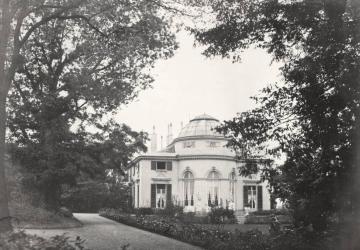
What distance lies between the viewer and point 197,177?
142 feet

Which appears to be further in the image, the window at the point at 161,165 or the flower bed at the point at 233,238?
the window at the point at 161,165

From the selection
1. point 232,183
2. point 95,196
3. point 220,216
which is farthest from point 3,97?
point 95,196

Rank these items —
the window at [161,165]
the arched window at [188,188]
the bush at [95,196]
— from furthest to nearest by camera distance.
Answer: the bush at [95,196]
the window at [161,165]
the arched window at [188,188]

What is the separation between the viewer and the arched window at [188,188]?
43656 mm

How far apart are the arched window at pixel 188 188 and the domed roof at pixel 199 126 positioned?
11.9 feet

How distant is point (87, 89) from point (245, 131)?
15.0 metres

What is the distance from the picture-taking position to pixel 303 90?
33.8 feet

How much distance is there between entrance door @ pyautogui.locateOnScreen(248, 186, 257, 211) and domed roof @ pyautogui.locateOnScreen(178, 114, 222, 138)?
21.6 ft

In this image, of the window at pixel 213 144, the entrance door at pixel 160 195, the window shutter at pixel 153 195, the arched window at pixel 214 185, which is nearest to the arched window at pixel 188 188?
the arched window at pixel 214 185

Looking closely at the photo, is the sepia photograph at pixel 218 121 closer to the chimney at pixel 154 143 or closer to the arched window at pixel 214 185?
the arched window at pixel 214 185

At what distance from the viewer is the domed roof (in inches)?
1763

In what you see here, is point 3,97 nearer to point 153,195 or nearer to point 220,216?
point 220,216

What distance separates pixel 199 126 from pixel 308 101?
115ft

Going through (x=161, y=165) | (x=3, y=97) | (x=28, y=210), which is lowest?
(x=28, y=210)
